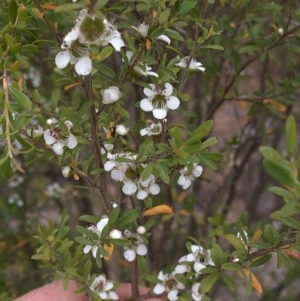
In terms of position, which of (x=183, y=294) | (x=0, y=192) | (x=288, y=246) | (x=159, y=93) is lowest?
(x=0, y=192)

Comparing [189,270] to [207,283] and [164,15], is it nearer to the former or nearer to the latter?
[207,283]

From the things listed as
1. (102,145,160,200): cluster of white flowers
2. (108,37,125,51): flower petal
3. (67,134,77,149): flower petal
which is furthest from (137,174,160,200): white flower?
(108,37,125,51): flower petal

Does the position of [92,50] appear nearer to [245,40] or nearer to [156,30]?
[156,30]

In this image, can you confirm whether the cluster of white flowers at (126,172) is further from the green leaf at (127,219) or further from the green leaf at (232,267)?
the green leaf at (232,267)

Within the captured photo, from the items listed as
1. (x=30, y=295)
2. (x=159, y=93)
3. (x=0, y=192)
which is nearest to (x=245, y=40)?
(x=159, y=93)

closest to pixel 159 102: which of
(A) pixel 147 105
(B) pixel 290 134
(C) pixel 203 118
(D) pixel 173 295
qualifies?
(A) pixel 147 105

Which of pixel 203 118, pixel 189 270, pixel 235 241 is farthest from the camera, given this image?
pixel 203 118

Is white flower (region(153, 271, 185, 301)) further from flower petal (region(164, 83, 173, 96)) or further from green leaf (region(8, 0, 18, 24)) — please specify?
green leaf (region(8, 0, 18, 24))
